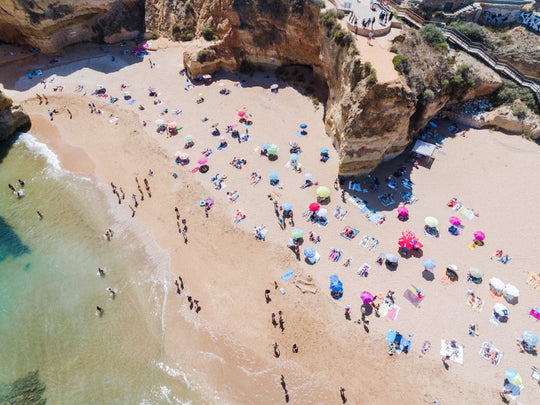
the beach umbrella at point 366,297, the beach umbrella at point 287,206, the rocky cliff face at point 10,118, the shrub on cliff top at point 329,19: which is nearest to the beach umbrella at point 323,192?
the beach umbrella at point 287,206

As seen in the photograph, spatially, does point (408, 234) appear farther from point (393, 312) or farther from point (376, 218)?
point (393, 312)

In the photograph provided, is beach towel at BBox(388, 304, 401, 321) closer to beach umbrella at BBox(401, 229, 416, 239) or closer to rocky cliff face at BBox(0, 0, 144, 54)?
beach umbrella at BBox(401, 229, 416, 239)

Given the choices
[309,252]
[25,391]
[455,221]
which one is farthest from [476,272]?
[25,391]

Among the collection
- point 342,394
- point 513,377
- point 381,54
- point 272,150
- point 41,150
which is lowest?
point 342,394

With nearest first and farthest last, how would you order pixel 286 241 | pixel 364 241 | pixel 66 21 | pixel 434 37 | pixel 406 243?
pixel 406 243 → pixel 364 241 → pixel 286 241 → pixel 434 37 → pixel 66 21

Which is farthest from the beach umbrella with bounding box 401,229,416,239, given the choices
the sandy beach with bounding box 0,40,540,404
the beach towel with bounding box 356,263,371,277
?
the beach towel with bounding box 356,263,371,277

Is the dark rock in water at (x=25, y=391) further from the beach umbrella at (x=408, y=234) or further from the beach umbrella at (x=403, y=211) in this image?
the beach umbrella at (x=403, y=211)

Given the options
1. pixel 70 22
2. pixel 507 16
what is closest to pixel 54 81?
pixel 70 22
